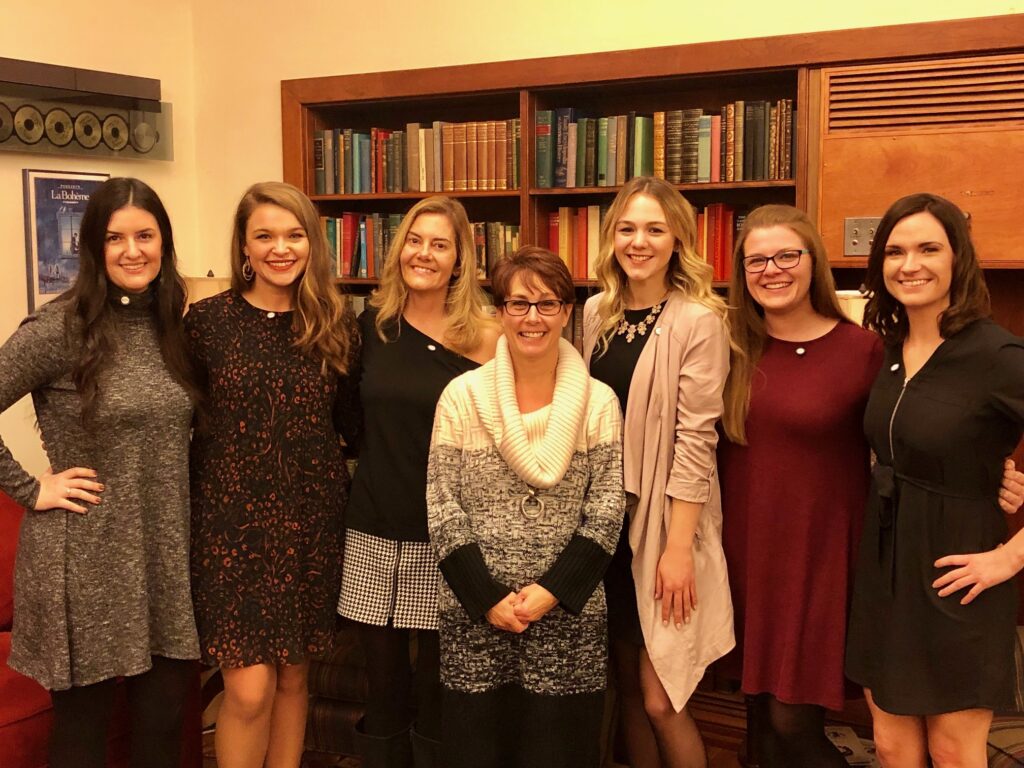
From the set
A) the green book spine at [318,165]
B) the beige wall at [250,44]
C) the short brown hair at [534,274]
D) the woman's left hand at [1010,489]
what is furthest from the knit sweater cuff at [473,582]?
the green book spine at [318,165]

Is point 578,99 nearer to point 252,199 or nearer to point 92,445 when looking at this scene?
point 252,199

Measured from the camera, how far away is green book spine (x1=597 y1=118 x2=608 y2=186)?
3373 mm

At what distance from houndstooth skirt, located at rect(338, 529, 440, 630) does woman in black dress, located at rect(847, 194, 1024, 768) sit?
99 cm

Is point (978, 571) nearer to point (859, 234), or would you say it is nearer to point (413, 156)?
point (859, 234)

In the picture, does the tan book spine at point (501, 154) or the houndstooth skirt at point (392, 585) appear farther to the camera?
the tan book spine at point (501, 154)

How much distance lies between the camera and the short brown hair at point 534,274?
199 centimetres

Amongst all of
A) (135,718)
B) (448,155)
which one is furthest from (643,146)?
(135,718)

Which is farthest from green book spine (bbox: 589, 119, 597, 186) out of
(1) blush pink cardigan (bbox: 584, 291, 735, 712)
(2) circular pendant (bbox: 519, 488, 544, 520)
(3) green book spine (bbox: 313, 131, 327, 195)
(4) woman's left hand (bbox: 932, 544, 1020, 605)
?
(4) woman's left hand (bbox: 932, 544, 1020, 605)

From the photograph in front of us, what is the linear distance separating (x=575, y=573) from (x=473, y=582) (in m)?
0.21

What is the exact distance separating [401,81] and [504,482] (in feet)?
6.99

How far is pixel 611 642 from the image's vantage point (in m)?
2.28

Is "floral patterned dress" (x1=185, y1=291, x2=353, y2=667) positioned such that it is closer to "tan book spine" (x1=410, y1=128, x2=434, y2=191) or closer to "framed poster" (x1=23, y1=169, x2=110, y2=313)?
"tan book spine" (x1=410, y1=128, x2=434, y2=191)

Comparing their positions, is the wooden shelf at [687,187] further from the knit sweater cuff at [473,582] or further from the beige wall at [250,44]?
the knit sweater cuff at [473,582]

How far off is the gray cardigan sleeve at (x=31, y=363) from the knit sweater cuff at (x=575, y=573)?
109cm
